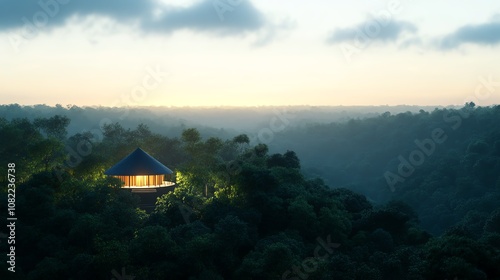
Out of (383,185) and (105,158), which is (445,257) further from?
(383,185)

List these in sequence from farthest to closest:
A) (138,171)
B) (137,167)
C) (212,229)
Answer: (137,167) < (138,171) < (212,229)

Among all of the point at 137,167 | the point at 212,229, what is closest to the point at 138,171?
the point at 137,167

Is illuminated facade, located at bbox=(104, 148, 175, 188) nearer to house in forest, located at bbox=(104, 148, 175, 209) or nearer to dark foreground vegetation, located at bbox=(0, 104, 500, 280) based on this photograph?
house in forest, located at bbox=(104, 148, 175, 209)

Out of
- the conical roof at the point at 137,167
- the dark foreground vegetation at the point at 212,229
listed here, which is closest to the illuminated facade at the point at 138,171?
the conical roof at the point at 137,167

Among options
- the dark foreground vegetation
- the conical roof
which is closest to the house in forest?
the conical roof

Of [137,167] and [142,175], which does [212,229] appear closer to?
[142,175]

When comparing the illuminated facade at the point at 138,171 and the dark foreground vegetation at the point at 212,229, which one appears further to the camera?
the illuminated facade at the point at 138,171

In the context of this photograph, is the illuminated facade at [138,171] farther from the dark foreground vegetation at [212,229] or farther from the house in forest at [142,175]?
the dark foreground vegetation at [212,229]
